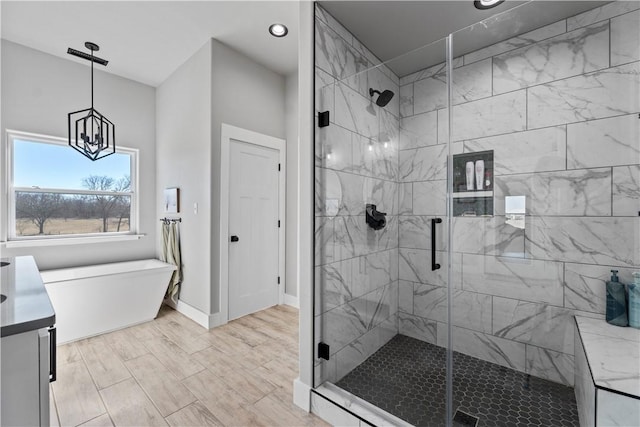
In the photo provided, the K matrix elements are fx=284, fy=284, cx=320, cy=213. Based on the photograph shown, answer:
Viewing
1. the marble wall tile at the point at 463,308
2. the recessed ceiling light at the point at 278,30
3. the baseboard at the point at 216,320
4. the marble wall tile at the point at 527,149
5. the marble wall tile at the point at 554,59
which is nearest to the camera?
the marble wall tile at the point at 554,59

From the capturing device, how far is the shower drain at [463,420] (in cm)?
149

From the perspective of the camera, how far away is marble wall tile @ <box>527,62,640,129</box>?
1592 millimetres

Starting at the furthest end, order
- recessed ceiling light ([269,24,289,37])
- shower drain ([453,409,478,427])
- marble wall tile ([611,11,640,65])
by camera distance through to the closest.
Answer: recessed ceiling light ([269,24,289,37]), marble wall tile ([611,11,640,65]), shower drain ([453,409,478,427])

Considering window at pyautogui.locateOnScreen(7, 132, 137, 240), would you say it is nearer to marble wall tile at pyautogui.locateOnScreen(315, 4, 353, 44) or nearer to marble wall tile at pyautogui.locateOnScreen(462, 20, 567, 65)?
→ marble wall tile at pyautogui.locateOnScreen(315, 4, 353, 44)

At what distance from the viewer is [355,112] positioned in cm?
194

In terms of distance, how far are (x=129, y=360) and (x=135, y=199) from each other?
7.24 ft

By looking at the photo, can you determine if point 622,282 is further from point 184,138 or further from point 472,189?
point 184,138

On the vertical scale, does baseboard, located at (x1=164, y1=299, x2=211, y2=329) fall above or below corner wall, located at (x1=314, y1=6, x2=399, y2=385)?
below

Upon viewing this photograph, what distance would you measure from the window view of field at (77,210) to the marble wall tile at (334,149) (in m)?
3.18

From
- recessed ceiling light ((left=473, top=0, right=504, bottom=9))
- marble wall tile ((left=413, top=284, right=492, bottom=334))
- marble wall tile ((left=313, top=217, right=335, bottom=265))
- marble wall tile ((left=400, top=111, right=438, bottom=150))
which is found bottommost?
marble wall tile ((left=413, top=284, right=492, bottom=334))

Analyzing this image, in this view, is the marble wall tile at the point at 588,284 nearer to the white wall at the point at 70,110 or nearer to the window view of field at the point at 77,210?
the white wall at the point at 70,110

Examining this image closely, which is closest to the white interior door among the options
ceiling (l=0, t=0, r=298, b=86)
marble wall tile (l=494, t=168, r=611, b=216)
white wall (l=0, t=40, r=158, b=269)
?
ceiling (l=0, t=0, r=298, b=86)

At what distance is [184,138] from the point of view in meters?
3.29

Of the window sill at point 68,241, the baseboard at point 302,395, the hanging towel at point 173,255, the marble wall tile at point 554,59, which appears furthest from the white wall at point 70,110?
the marble wall tile at point 554,59
